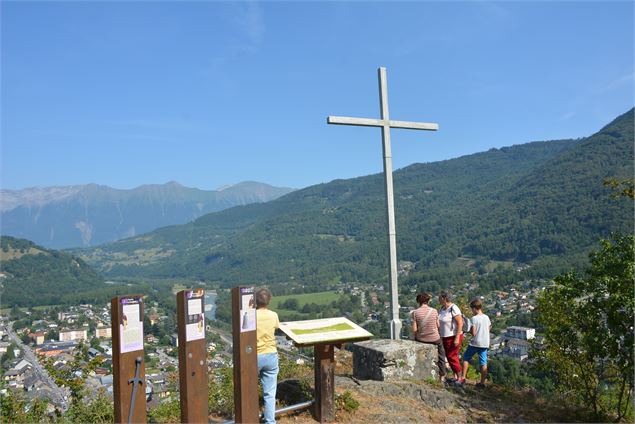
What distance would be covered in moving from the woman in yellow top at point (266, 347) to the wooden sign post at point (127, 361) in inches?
46.5

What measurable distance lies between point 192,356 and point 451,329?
4613 millimetres

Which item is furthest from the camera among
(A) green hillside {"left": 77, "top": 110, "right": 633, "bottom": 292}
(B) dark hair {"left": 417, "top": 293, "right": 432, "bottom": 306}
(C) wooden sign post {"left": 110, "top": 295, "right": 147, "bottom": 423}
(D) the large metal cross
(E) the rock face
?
(A) green hillside {"left": 77, "top": 110, "right": 633, "bottom": 292}

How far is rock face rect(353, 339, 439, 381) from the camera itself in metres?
7.04

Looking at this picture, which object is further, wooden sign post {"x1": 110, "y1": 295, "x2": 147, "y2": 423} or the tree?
the tree

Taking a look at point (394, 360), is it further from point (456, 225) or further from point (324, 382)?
point (456, 225)

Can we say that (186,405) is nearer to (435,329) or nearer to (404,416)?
(404,416)

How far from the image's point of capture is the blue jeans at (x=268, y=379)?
4.88 meters

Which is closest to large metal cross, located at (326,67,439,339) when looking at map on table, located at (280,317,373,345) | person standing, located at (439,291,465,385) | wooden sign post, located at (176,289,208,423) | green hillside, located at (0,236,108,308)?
person standing, located at (439,291,465,385)

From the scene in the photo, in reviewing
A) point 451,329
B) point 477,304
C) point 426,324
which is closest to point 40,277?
point 426,324

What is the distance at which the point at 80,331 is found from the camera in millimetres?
35969

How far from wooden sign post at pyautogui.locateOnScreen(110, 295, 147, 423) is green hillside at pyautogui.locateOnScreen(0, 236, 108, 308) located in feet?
215

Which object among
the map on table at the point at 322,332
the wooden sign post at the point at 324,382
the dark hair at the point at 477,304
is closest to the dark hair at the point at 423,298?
the dark hair at the point at 477,304

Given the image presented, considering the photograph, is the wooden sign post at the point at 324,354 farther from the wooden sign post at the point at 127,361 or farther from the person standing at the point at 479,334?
the person standing at the point at 479,334

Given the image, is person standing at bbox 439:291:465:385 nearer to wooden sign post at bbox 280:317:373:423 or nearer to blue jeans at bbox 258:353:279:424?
wooden sign post at bbox 280:317:373:423
